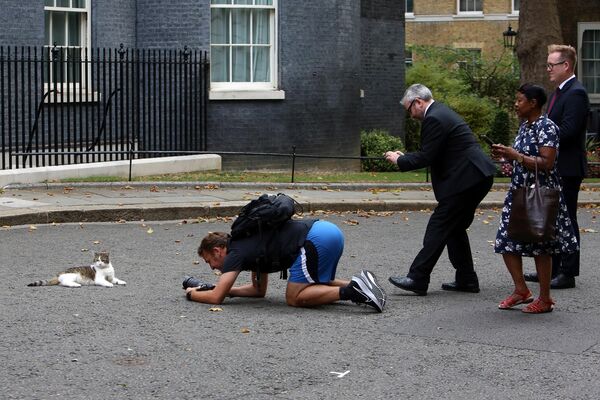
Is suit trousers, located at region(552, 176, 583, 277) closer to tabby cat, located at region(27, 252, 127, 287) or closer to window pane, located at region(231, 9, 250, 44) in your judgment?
tabby cat, located at region(27, 252, 127, 287)

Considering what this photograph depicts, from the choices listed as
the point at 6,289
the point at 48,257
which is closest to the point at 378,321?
the point at 6,289

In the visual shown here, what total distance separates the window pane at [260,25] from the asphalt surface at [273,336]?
353 inches

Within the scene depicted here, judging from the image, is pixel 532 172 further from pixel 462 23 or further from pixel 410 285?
pixel 462 23

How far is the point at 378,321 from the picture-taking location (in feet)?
28.3

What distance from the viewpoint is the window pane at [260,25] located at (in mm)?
21344

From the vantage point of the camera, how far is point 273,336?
8.08 m

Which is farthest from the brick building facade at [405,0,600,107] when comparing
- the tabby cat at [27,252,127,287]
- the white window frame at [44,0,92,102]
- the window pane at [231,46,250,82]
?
the tabby cat at [27,252,127,287]

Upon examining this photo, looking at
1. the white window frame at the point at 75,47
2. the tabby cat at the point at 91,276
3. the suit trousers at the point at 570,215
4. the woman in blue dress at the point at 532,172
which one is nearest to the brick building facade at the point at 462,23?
the white window frame at the point at 75,47

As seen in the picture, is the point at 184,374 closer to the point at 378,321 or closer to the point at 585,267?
the point at 378,321

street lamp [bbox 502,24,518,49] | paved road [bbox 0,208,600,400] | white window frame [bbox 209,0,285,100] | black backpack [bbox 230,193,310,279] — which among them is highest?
street lamp [bbox 502,24,518,49]

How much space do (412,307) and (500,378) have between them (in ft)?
7.53

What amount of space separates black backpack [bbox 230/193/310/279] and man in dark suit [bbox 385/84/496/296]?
118 cm

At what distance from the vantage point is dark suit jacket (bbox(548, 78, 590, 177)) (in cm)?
993

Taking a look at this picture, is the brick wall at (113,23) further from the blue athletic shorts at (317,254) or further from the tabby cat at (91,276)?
the blue athletic shorts at (317,254)
